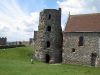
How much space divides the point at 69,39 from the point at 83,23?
4.41m

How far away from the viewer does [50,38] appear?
2547 inches

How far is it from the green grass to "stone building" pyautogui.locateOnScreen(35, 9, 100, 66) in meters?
3.17

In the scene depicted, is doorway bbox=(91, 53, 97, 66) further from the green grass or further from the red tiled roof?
the red tiled roof

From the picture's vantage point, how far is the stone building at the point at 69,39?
58094 millimetres

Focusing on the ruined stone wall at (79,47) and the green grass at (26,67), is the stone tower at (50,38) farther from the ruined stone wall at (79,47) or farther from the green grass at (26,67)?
the green grass at (26,67)

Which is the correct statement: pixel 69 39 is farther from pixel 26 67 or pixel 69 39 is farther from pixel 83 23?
pixel 26 67

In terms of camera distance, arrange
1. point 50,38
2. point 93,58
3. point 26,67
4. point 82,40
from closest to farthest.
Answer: point 26,67
point 93,58
point 82,40
point 50,38

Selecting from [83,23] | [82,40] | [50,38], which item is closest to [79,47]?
[82,40]

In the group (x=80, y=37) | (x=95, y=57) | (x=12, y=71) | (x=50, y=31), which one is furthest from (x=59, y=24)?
(x=12, y=71)

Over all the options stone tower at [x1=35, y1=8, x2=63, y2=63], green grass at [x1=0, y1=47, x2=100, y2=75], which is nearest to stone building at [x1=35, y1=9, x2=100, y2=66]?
stone tower at [x1=35, y1=8, x2=63, y2=63]

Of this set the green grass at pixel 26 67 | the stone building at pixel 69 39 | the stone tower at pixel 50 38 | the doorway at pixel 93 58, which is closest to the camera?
the green grass at pixel 26 67

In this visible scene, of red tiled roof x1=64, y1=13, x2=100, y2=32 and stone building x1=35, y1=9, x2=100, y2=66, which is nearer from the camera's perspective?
stone building x1=35, y1=9, x2=100, y2=66

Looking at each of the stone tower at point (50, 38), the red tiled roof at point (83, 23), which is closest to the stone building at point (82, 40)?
the red tiled roof at point (83, 23)

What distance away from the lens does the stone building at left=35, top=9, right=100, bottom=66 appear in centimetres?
5809
